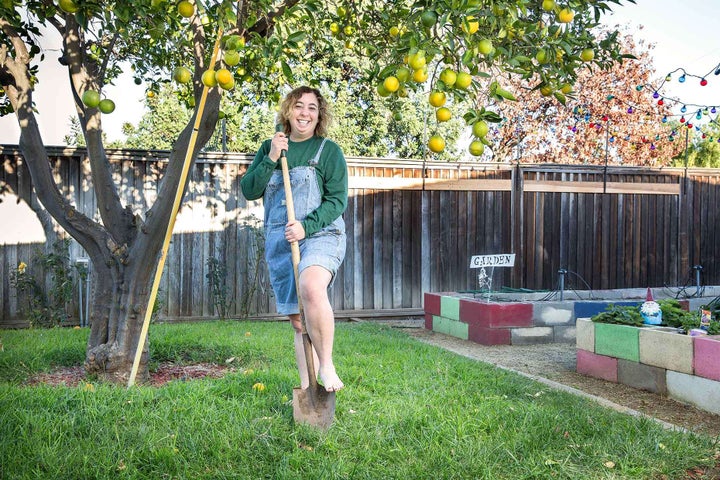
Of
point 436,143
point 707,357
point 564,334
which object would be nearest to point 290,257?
point 436,143

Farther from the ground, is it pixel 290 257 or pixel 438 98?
pixel 438 98

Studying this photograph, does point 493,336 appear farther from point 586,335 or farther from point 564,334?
point 586,335

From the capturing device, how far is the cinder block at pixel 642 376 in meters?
4.16

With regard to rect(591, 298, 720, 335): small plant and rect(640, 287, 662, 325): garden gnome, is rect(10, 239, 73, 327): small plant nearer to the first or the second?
rect(591, 298, 720, 335): small plant

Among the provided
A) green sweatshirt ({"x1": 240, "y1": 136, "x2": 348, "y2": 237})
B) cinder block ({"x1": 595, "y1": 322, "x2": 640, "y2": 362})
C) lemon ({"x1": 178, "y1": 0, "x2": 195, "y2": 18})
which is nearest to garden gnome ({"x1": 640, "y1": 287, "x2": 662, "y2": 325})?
cinder block ({"x1": 595, "y1": 322, "x2": 640, "y2": 362})

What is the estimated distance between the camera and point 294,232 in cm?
270

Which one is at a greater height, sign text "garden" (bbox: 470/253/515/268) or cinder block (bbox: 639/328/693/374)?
sign text "garden" (bbox: 470/253/515/268)

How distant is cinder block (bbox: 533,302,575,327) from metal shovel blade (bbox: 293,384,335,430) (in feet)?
13.0

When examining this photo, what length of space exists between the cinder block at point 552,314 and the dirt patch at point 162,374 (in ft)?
10.8

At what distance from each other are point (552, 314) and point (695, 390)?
98.2 inches

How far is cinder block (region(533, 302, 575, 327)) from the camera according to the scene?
6293 millimetres

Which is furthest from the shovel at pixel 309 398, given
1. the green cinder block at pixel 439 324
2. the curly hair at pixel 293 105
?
the green cinder block at pixel 439 324

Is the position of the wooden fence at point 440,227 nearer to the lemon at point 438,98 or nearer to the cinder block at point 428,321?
the cinder block at point 428,321

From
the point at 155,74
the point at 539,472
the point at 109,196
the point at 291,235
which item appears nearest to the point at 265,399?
the point at 291,235
